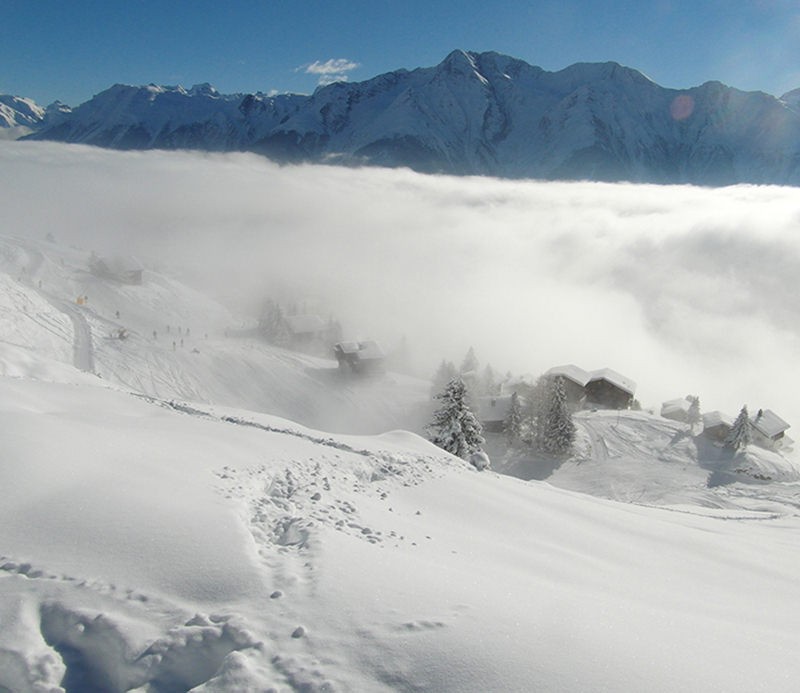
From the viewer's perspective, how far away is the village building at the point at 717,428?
5475cm

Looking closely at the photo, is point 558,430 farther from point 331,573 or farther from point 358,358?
point 331,573

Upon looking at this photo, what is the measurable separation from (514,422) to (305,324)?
41.2 metres

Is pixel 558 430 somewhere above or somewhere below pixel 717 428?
below

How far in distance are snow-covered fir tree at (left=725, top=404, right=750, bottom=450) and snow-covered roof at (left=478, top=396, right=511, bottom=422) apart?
2172 centimetres

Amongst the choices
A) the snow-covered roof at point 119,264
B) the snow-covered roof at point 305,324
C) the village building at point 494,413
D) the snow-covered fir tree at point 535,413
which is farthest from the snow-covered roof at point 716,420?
the snow-covered roof at point 119,264

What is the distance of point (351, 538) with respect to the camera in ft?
29.1

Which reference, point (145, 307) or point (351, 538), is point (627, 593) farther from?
point (145, 307)

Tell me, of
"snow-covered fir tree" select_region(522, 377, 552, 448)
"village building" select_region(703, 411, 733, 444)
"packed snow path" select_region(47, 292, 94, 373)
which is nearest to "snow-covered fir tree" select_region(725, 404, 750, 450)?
"village building" select_region(703, 411, 733, 444)

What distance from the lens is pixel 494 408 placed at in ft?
190

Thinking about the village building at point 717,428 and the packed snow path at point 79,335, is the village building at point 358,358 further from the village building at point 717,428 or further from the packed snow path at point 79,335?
the village building at point 717,428

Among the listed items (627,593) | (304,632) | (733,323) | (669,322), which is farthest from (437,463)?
(733,323)

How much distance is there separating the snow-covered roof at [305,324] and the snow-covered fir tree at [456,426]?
5057cm

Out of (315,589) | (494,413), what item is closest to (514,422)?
(494,413)

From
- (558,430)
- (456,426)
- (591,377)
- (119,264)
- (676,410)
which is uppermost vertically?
(119,264)
